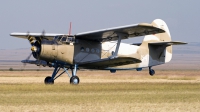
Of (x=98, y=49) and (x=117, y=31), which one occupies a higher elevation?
(x=117, y=31)

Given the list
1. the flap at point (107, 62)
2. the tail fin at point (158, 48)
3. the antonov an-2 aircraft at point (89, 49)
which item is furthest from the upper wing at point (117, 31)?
the tail fin at point (158, 48)

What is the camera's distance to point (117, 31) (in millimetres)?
29297

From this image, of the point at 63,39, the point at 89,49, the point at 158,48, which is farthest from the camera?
the point at 158,48

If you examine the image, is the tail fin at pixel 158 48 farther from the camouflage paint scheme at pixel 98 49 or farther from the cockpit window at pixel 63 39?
the cockpit window at pixel 63 39

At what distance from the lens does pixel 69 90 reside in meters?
24.2

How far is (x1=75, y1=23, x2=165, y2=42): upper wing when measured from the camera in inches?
1102

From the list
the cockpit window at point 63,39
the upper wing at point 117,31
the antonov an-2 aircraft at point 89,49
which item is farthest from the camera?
the cockpit window at point 63,39

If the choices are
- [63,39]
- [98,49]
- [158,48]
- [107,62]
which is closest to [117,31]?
[107,62]

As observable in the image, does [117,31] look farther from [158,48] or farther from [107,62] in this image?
[158,48]

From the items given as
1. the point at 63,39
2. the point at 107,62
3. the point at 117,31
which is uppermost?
the point at 117,31

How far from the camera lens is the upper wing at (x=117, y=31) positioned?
28.0 metres

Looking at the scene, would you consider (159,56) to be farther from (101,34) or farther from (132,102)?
(132,102)

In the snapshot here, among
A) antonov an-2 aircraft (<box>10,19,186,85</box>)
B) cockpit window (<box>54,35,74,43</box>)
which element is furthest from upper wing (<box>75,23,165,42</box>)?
cockpit window (<box>54,35,74,43</box>)

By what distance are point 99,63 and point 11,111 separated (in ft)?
49.5
